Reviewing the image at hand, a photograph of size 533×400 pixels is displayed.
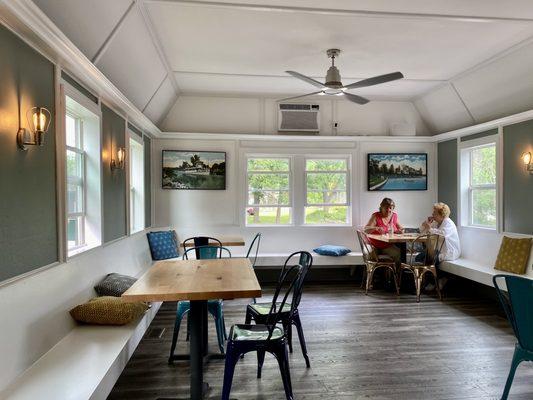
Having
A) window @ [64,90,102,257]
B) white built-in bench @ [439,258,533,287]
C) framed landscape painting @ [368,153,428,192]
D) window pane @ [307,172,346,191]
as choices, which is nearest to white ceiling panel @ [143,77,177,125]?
window @ [64,90,102,257]

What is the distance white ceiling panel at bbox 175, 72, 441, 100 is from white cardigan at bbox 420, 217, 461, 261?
83.7 inches

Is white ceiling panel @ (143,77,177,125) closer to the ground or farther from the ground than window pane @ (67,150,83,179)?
farther from the ground

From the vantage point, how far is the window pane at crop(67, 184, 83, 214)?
3213 millimetres

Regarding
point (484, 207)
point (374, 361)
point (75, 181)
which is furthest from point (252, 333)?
point (484, 207)

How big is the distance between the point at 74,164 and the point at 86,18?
1229mm

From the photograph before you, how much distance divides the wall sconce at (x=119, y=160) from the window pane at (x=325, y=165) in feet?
10.8

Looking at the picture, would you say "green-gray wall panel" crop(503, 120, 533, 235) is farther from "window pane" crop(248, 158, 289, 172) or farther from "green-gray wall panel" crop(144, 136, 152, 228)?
"green-gray wall panel" crop(144, 136, 152, 228)

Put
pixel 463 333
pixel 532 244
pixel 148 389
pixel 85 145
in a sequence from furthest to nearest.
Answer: pixel 532 244 → pixel 463 333 → pixel 85 145 → pixel 148 389

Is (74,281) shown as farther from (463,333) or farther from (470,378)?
(463,333)

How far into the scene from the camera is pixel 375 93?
616cm

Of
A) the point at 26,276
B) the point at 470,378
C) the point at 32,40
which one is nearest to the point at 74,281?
the point at 26,276

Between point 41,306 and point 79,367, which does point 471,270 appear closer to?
point 79,367

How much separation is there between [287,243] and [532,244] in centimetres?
346

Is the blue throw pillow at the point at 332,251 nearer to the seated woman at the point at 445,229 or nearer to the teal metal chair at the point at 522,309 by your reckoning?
the seated woman at the point at 445,229
